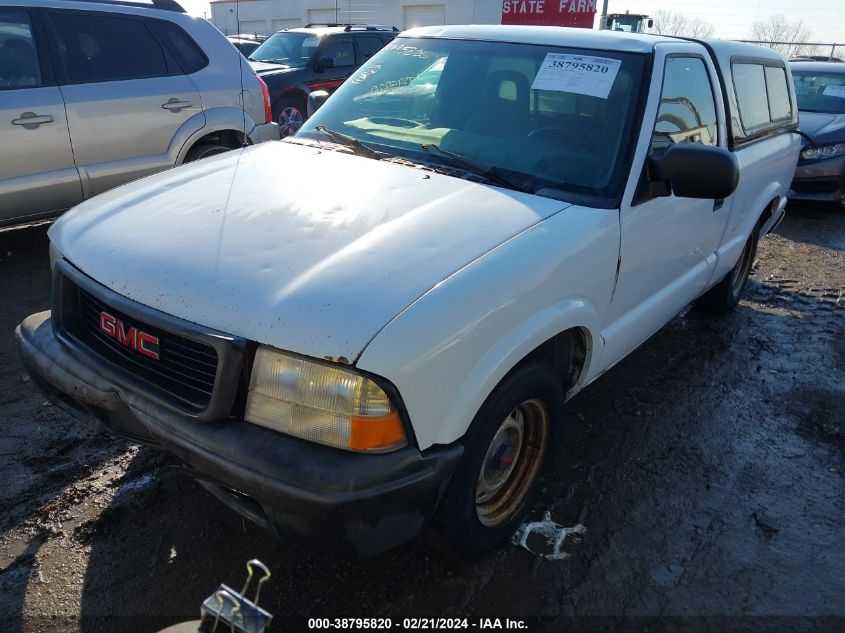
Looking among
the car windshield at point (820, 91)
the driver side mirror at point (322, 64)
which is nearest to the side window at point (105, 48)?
the driver side mirror at point (322, 64)

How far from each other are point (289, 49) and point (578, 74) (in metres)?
9.46

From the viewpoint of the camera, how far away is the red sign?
22750 millimetres

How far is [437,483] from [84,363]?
127 centimetres

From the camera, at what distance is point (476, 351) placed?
2068mm

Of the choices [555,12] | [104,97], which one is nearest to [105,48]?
[104,97]

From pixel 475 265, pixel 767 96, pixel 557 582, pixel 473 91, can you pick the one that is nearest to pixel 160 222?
pixel 475 265

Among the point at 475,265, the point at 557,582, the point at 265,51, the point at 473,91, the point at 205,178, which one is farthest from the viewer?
the point at 265,51

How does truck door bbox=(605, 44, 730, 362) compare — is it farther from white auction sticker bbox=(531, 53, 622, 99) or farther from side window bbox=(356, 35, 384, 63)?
side window bbox=(356, 35, 384, 63)

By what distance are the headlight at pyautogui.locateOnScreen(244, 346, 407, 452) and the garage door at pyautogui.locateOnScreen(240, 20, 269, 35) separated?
40.1m

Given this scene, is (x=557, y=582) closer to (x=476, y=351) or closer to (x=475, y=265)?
(x=476, y=351)

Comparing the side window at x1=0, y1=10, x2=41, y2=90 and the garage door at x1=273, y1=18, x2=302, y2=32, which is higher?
the garage door at x1=273, y1=18, x2=302, y2=32

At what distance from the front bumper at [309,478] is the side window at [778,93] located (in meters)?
3.90

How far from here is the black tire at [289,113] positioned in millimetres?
9992

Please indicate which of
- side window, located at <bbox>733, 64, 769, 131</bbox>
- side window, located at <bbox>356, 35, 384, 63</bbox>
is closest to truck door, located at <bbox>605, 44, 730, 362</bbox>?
side window, located at <bbox>733, 64, 769, 131</bbox>
